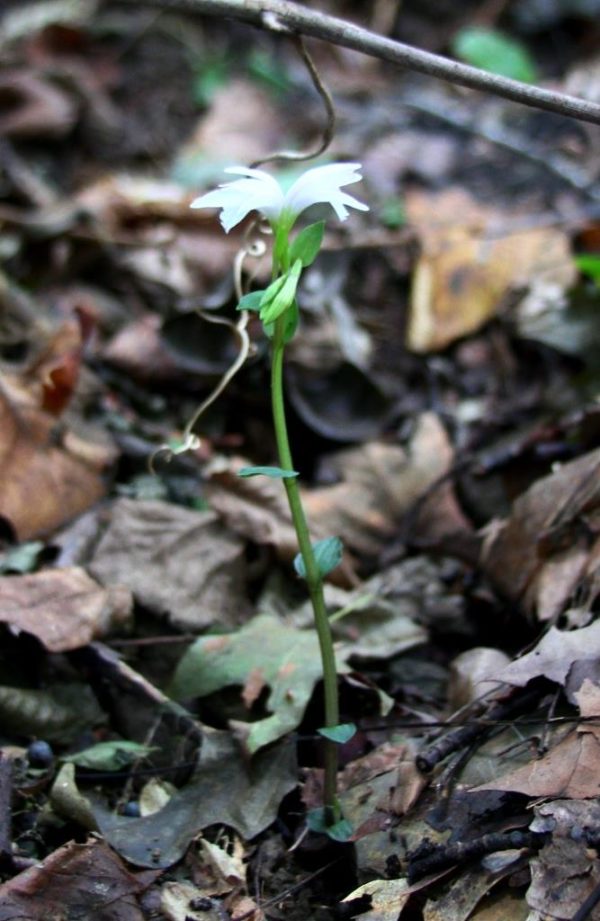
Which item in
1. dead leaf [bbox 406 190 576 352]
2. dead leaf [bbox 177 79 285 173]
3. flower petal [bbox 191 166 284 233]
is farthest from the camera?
dead leaf [bbox 177 79 285 173]

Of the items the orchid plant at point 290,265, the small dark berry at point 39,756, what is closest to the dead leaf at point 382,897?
the orchid plant at point 290,265

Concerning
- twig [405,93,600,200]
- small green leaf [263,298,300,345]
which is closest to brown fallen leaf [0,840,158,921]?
small green leaf [263,298,300,345]

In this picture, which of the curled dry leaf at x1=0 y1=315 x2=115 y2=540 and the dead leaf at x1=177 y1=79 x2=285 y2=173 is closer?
the curled dry leaf at x1=0 y1=315 x2=115 y2=540

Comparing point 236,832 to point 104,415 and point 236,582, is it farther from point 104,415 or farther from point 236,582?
point 104,415

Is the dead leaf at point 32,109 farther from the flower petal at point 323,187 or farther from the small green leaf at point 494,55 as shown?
the flower petal at point 323,187

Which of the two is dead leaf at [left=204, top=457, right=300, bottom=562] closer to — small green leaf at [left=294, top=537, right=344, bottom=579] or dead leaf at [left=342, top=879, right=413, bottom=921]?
small green leaf at [left=294, top=537, right=344, bottom=579]

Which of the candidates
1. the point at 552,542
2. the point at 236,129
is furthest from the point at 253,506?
the point at 236,129

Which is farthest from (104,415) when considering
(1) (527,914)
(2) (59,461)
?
(1) (527,914)
